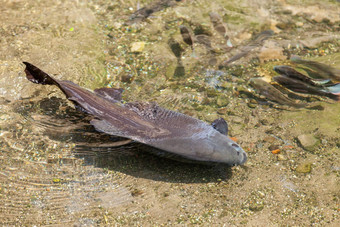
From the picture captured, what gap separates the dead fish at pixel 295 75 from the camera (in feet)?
17.4

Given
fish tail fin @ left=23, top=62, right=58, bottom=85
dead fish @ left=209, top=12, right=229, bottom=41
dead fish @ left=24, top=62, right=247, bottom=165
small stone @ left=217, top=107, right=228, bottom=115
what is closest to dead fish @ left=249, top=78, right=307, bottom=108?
small stone @ left=217, top=107, right=228, bottom=115

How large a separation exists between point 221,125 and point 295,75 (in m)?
1.69

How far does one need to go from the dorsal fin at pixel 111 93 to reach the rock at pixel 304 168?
239 centimetres

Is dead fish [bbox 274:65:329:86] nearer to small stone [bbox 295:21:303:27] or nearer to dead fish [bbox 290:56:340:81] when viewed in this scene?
dead fish [bbox 290:56:340:81]

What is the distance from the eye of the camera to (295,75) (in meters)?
5.43

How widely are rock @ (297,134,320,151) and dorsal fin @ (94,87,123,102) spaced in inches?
95.0

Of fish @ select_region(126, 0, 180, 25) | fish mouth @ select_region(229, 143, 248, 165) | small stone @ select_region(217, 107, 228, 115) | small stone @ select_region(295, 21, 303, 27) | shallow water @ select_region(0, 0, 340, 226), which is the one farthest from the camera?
small stone @ select_region(295, 21, 303, 27)

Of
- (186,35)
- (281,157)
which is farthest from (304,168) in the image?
(186,35)

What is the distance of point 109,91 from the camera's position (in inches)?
191

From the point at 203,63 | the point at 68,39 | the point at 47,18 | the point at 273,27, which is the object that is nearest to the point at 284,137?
the point at 203,63

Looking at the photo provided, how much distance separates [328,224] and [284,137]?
1.28 metres

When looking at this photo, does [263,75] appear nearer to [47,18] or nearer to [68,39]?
[68,39]

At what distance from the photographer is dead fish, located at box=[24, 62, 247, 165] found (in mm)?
4012

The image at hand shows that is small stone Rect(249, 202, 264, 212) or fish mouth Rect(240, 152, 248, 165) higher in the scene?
fish mouth Rect(240, 152, 248, 165)
